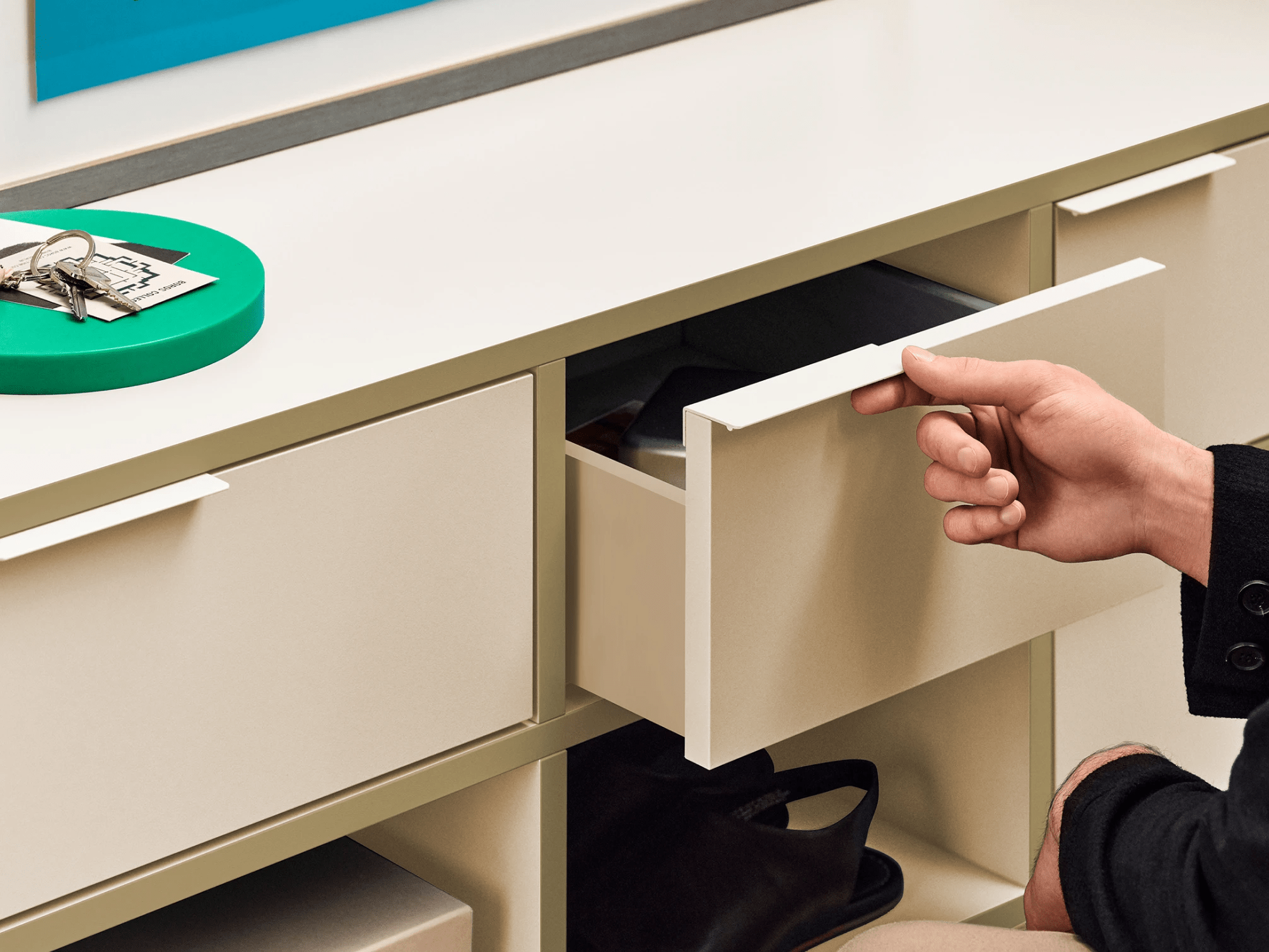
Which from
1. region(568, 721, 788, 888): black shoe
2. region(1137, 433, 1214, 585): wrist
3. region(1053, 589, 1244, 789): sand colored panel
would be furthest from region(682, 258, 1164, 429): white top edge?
region(568, 721, 788, 888): black shoe

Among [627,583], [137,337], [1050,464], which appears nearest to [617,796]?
[627,583]

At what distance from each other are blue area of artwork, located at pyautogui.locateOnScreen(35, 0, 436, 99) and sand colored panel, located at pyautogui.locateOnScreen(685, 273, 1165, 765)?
19.9 inches

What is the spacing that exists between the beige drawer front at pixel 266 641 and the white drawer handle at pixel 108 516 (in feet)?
0.04

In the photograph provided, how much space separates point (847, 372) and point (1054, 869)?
1.05 feet

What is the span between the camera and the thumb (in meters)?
0.98

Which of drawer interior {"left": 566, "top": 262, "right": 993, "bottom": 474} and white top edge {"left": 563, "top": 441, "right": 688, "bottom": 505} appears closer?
white top edge {"left": 563, "top": 441, "right": 688, "bottom": 505}

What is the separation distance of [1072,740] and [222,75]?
79cm

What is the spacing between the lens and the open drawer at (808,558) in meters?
0.96

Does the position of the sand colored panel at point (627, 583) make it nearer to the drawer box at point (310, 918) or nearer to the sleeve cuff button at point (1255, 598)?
the drawer box at point (310, 918)

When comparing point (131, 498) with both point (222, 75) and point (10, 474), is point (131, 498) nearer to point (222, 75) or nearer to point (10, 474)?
point (10, 474)

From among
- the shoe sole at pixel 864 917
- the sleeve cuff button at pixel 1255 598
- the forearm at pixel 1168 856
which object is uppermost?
the sleeve cuff button at pixel 1255 598

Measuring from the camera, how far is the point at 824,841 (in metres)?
1.29

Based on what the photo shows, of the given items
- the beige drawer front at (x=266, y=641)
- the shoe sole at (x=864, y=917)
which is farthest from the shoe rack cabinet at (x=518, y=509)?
the shoe sole at (x=864, y=917)

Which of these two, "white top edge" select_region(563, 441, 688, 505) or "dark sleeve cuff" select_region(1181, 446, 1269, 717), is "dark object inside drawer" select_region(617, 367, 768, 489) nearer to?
"white top edge" select_region(563, 441, 688, 505)
